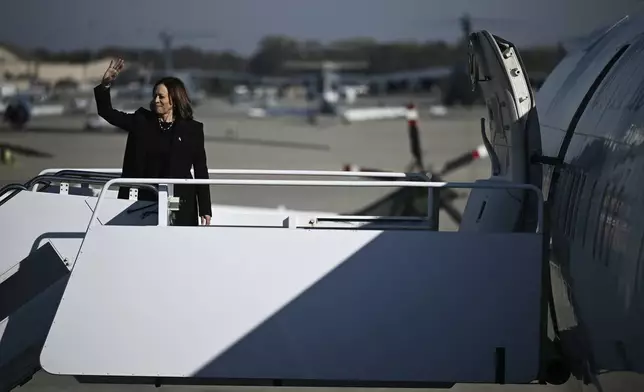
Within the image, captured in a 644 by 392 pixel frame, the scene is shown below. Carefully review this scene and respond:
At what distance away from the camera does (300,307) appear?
548cm

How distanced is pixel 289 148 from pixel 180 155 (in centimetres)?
4931

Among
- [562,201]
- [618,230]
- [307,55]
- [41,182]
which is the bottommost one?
[307,55]

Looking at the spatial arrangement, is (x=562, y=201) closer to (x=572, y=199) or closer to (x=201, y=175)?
Result: (x=572, y=199)

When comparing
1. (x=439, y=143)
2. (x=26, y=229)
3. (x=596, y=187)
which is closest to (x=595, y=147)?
(x=596, y=187)

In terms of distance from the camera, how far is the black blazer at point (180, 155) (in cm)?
666

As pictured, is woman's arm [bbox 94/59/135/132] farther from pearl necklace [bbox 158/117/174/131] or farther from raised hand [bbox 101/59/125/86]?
pearl necklace [bbox 158/117/174/131]

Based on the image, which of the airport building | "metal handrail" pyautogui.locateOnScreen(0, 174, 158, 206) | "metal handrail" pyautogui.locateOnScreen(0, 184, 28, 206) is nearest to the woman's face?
"metal handrail" pyautogui.locateOnScreen(0, 174, 158, 206)

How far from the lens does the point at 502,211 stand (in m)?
6.56

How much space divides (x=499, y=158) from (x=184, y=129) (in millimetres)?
1907

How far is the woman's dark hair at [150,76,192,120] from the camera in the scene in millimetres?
6730

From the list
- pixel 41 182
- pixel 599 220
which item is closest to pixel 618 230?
pixel 599 220

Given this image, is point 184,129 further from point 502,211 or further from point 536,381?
point 536,381

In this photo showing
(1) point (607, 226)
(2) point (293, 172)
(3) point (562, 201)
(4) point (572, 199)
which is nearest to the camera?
(1) point (607, 226)

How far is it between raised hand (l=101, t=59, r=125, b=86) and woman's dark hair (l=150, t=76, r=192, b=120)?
0.27 m
